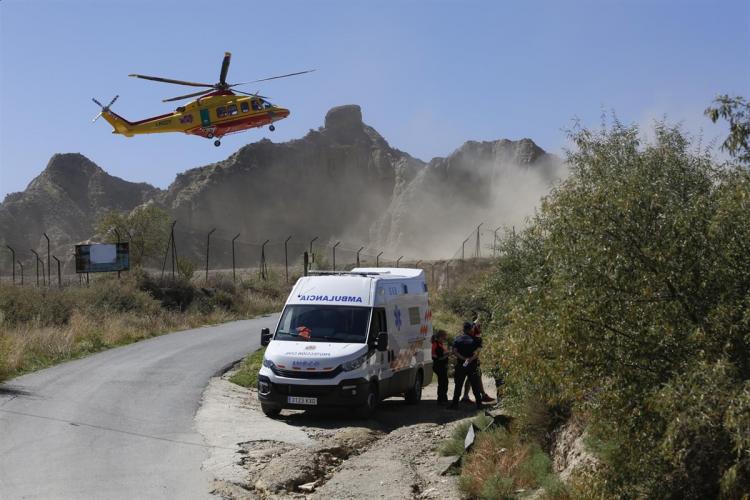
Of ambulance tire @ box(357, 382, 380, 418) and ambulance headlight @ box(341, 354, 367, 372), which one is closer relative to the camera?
ambulance headlight @ box(341, 354, 367, 372)

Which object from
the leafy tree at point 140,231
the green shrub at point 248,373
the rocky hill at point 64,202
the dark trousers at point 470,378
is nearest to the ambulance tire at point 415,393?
the dark trousers at point 470,378

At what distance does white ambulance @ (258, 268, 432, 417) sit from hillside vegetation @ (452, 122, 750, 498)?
25.3 ft

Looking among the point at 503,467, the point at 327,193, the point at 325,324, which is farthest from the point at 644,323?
the point at 327,193

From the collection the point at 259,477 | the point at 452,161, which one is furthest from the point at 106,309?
the point at 452,161

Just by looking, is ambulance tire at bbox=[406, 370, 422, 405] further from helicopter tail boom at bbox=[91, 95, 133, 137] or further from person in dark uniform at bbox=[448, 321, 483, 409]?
helicopter tail boom at bbox=[91, 95, 133, 137]

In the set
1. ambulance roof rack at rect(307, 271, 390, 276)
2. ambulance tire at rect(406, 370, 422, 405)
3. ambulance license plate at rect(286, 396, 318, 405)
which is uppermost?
ambulance roof rack at rect(307, 271, 390, 276)

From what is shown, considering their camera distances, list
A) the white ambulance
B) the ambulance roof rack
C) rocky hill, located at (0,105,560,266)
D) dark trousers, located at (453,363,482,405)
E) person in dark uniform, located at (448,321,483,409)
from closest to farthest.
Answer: the white ambulance
person in dark uniform, located at (448,321,483,409)
dark trousers, located at (453,363,482,405)
the ambulance roof rack
rocky hill, located at (0,105,560,266)

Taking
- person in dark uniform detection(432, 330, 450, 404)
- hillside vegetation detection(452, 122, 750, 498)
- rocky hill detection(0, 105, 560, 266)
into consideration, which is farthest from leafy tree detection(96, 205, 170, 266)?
hillside vegetation detection(452, 122, 750, 498)

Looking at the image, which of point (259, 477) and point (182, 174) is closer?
point (259, 477)

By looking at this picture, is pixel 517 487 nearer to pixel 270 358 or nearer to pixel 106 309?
pixel 270 358

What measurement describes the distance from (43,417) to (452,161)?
3590 inches

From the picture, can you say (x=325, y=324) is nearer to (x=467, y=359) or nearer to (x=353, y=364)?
(x=353, y=364)

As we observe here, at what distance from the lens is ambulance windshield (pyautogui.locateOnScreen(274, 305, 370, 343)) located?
53.6ft

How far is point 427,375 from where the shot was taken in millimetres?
19453
